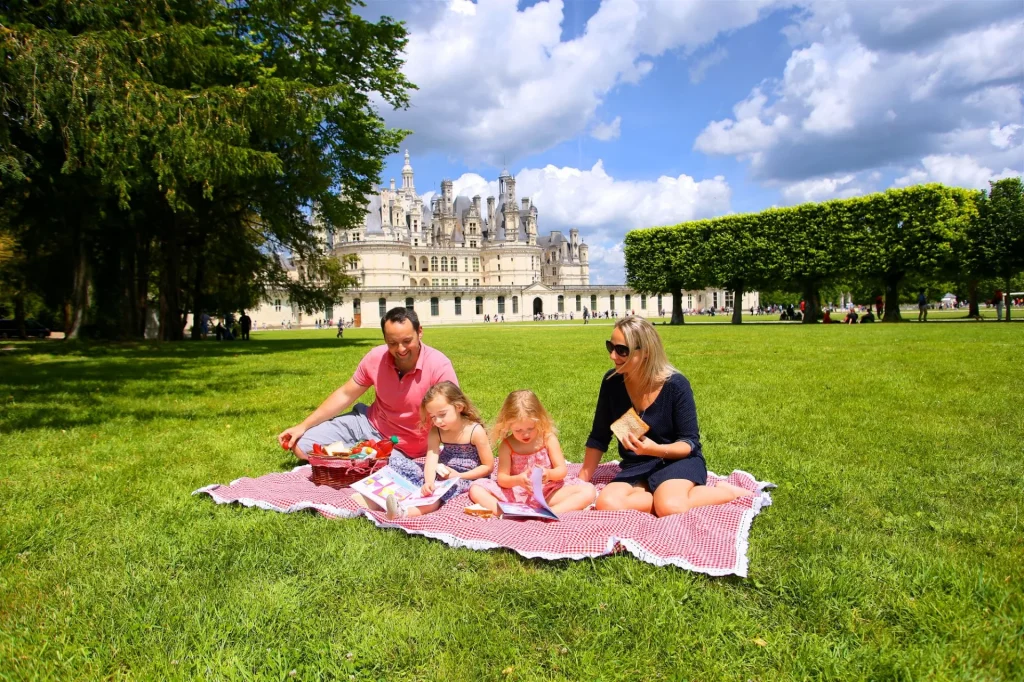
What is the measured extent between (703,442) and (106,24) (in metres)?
11.3

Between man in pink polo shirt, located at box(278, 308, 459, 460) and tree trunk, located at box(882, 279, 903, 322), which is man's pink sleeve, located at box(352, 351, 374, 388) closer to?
man in pink polo shirt, located at box(278, 308, 459, 460)

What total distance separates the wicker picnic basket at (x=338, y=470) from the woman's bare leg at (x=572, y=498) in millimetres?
1242

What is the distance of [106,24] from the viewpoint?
10438mm

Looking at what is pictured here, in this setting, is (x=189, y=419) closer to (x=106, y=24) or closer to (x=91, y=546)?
(x=91, y=546)

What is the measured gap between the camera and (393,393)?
15.5 feet

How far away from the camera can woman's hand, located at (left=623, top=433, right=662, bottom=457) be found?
3736mm

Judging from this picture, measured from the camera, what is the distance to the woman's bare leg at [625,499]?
3.66 metres

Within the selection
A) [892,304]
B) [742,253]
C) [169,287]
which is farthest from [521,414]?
[742,253]

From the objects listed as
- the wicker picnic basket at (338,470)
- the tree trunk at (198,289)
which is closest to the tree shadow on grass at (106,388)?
the wicker picnic basket at (338,470)

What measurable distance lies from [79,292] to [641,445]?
1850cm

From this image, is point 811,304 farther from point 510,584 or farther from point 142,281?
point 510,584

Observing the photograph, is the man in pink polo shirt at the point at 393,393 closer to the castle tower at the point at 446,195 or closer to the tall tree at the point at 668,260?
the tall tree at the point at 668,260

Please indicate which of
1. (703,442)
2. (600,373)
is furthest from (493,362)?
(703,442)

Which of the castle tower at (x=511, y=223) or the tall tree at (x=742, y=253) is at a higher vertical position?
the castle tower at (x=511, y=223)
